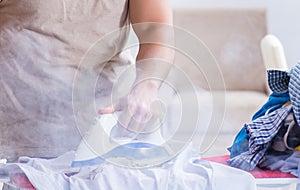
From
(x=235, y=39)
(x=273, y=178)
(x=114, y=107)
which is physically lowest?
(x=235, y=39)

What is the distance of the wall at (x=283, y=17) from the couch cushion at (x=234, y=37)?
14 centimetres

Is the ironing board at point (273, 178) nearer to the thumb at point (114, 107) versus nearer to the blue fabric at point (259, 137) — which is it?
the blue fabric at point (259, 137)

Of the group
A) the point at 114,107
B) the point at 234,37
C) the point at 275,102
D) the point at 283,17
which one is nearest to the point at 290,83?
the point at 275,102

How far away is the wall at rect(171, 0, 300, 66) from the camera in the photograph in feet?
10.2

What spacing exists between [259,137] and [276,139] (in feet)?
0.15

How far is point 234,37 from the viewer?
2.94 meters

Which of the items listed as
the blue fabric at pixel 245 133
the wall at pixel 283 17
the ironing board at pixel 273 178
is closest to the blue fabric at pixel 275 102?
the blue fabric at pixel 245 133

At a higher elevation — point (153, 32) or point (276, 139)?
point (153, 32)

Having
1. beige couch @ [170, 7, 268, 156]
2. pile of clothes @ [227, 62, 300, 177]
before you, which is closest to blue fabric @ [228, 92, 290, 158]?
pile of clothes @ [227, 62, 300, 177]

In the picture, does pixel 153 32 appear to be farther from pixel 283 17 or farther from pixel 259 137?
pixel 283 17

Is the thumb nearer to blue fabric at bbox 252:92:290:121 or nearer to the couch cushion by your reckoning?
blue fabric at bbox 252:92:290:121

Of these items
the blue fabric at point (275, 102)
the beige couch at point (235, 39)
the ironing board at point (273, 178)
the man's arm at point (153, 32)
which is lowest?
the beige couch at point (235, 39)

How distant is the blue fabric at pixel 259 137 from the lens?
1013mm

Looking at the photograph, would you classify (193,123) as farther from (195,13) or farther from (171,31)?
(195,13)
